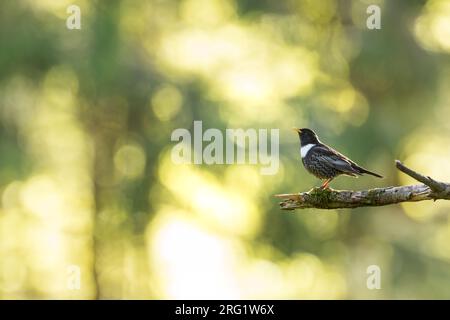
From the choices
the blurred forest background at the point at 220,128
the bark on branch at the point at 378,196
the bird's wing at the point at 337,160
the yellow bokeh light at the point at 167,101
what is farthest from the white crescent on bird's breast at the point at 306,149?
the yellow bokeh light at the point at 167,101

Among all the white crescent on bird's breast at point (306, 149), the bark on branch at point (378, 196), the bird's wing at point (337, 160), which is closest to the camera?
the bark on branch at point (378, 196)

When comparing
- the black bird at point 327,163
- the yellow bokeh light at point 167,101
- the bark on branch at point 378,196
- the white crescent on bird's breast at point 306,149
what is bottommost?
the bark on branch at point 378,196

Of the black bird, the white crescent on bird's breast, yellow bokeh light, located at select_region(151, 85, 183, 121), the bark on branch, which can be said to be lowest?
the bark on branch

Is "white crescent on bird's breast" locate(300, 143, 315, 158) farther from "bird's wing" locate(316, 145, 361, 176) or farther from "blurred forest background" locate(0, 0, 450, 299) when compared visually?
"blurred forest background" locate(0, 0, 450, 299)

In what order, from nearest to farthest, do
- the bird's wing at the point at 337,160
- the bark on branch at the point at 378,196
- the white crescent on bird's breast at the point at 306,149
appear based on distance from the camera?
the bark on branch at the point at 378,196, the bird's wing at the point at 337,160, the white crescent on bird's breast at the point at 306,149

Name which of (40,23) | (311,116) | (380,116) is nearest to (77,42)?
(40,23)

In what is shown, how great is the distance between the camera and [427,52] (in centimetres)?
1540

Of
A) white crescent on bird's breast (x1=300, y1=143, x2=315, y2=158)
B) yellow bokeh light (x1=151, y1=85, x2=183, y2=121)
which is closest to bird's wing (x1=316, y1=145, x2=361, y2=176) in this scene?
white crescent on bird's breast (x1=300, y1=143, x2=315, y2=158)

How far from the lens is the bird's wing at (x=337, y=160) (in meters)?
7.43

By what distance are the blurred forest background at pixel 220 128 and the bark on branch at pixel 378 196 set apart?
26.7 feet

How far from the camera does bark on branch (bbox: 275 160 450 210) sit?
5996 mm

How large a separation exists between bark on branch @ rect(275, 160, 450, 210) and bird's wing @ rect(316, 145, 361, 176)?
3.16ft

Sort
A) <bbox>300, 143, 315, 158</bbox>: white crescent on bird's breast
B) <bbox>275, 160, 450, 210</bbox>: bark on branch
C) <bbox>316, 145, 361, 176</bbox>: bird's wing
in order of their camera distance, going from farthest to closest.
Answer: <bbox>300, 143, 315, 158</bbox>: white crescent on bird's breast, <bbox>316, 145, 361, 176</bbox>: bird's wing, <bbox>275, 160, 450, 210</bbox>: bark on branch

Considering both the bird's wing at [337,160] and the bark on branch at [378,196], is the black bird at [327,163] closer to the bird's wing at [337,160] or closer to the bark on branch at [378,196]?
the bird's wing at [337,160]
